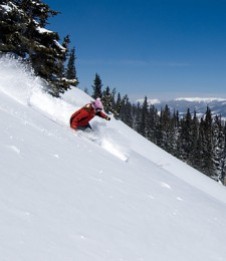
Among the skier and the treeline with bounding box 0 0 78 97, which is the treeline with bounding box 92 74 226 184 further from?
the skier

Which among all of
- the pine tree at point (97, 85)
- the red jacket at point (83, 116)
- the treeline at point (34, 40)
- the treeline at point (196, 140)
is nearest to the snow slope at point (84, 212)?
the red jacket at point (83, 116)

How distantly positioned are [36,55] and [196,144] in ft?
195

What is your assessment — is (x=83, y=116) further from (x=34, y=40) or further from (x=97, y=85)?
(x=97, y=85)

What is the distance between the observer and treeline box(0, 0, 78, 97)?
55.6 ft

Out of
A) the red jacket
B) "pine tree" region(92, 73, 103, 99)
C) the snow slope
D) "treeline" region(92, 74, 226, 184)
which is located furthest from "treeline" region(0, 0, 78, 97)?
"pine tree" region(92, 73, 103, 99)

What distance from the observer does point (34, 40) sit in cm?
1769

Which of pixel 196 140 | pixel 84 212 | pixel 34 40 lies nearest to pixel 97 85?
→ pixel 196 140

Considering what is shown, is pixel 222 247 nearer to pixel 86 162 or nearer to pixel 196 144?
pixel 86 162

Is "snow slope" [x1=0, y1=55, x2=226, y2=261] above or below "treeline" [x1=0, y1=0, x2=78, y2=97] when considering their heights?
below

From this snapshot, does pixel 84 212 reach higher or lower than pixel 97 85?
lower

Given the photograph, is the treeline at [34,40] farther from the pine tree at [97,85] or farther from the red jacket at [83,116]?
the pine tree at [97,85]

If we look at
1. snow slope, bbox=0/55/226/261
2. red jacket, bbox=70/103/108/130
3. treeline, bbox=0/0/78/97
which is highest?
treeline, bbox=0/0/78/97

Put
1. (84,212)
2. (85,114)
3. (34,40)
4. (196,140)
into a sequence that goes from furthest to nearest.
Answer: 1. (196,140)
2. (34,40)
3. (85,114)
4. (84,212)

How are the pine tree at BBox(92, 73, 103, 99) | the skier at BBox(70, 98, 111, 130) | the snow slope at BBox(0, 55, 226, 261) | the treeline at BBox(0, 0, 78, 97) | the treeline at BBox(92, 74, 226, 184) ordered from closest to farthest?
1. the snow slope at BBox(0, 55, 226, 261)
2. the skier at BBox(70, 98, 111, 130)
3. the treeline at BBox(0, 0, 78, 97)
4. the treeline at BBox(92, 74, 226, 184)
5. the pine tree at BBox(92, 73, 103, 99)
